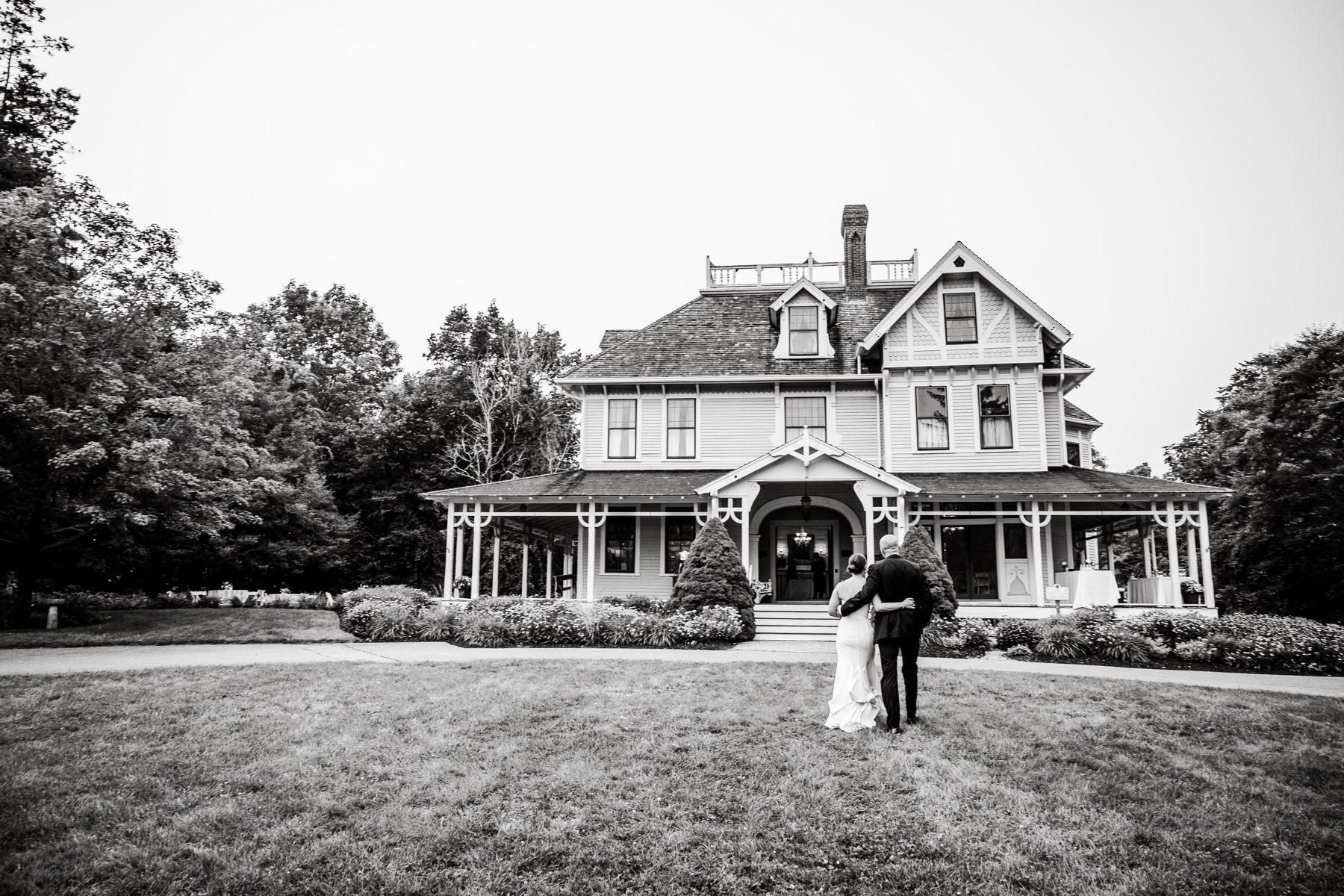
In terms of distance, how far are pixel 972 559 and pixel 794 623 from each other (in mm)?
6065

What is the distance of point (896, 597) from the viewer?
7.98 metres

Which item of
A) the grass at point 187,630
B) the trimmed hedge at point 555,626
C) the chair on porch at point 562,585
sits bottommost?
the grass at point 187,630

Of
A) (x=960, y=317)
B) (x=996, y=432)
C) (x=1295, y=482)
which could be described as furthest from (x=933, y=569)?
(x=1295, y=482)

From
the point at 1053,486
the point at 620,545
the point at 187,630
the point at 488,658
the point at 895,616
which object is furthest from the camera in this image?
the point at 620,545

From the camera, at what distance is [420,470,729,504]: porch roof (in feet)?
65.1

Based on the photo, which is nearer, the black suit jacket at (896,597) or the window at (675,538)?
the black suit jacket at (896,597)

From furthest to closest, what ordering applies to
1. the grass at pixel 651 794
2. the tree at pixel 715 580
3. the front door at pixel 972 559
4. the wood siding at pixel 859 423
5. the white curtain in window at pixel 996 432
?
the wood siding at pixel 859 423 < the white curtain in window at pixel 996 432 < the front door at pixel 972 559 < the tree at pixel 715 580 < the grass at pixel 651 794

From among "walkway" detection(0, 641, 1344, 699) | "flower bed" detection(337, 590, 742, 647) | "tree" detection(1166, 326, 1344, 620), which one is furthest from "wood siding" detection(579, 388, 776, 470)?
"tree" detection(1166, 326, 1344, 620)

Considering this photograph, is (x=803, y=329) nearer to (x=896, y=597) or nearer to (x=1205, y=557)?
(x=1205, y=557)

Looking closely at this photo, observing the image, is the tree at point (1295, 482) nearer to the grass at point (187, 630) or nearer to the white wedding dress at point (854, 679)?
the white wedding dress at point (854, 679)

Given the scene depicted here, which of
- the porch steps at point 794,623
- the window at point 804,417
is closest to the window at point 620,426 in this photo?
the window at point 804,417

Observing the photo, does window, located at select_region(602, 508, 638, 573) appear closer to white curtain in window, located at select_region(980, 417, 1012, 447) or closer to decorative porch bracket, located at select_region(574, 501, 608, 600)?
decorative porch bracket, located at select_region(574, 501, 608, 600)

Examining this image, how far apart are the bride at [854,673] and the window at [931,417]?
1412 centimetres

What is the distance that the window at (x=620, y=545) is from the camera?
22.5 meters
